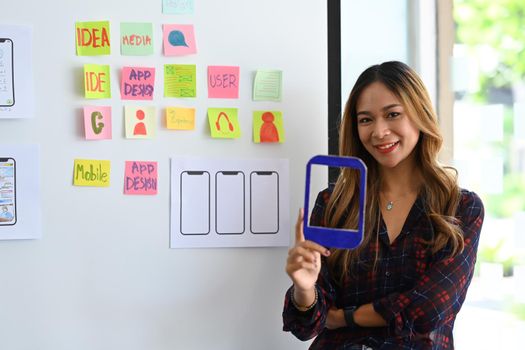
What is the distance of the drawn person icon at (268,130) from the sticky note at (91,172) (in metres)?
0.37

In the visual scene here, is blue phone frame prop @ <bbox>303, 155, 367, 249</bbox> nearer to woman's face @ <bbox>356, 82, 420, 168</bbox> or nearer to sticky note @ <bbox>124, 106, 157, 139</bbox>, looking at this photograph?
woman's face @ <bbox>356, 82, 420, 168</bbox>

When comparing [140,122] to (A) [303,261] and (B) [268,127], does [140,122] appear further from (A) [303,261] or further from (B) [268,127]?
(A) [303,261]

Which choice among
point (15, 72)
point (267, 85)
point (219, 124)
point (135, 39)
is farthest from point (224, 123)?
point (15, 72)

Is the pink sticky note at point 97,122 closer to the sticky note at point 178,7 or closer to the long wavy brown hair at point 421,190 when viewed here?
the sticky note at point 178,7

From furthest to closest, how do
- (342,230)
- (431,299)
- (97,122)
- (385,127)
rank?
(97,122), (385,127), (431,299), (342,230)

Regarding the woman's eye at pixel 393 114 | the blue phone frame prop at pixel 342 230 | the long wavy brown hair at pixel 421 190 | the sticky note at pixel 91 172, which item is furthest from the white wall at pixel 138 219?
the blue phone frame prop at pixel 342 230

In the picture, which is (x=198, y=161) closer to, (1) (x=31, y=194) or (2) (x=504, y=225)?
(1) (x=31, y=194)

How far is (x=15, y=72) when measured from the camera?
1.46 metres

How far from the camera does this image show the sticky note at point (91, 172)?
1.47m

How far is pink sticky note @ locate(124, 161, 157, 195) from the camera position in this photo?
58.6 inches

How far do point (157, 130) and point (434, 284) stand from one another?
71 cm

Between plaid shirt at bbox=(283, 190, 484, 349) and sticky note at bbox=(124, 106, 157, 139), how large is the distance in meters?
0.50

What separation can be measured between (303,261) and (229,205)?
0.39 metres

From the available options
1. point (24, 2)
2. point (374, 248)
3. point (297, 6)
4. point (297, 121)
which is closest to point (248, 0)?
point (297, 6)
